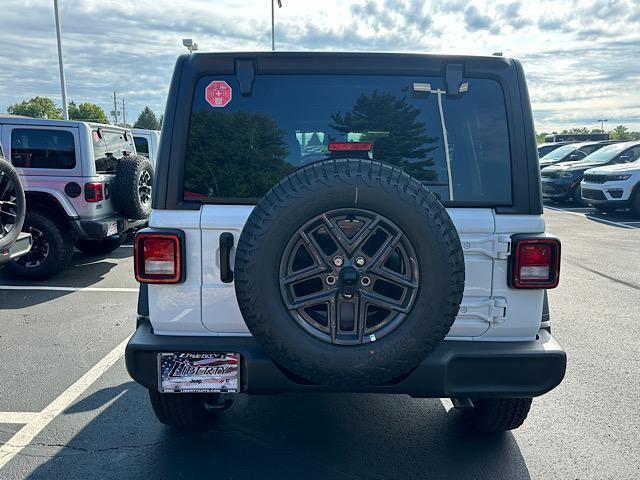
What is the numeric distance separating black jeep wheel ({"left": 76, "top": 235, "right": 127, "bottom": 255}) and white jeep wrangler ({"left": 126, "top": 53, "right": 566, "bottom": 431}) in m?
6.20

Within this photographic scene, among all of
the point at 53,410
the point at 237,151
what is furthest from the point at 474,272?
the point at 53,410

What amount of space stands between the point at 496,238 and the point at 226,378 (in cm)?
139

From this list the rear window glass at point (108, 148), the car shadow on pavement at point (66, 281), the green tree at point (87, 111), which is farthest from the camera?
the green tree at point (87, 111)

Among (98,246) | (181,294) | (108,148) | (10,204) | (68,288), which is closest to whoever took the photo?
(181,294)

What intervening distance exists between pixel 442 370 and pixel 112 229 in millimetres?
5570

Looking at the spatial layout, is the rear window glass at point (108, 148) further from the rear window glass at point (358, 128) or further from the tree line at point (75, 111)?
the tree line at point (75, 111)

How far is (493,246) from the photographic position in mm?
2363

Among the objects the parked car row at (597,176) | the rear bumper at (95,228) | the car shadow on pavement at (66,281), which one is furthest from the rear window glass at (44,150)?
the parked car row at (597,176)

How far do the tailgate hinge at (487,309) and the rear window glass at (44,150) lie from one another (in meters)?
5.73

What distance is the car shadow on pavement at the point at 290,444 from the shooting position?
2.67 meters

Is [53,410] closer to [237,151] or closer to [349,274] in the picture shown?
[237,151]

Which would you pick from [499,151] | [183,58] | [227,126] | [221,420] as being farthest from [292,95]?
[221,420]

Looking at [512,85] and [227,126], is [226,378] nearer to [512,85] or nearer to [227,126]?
[227,126]

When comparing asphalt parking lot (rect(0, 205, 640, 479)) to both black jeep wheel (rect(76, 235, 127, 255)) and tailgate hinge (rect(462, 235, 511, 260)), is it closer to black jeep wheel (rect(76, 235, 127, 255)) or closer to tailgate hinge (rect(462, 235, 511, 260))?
tailgate hinge (rect(462, 235, 511, 260))
